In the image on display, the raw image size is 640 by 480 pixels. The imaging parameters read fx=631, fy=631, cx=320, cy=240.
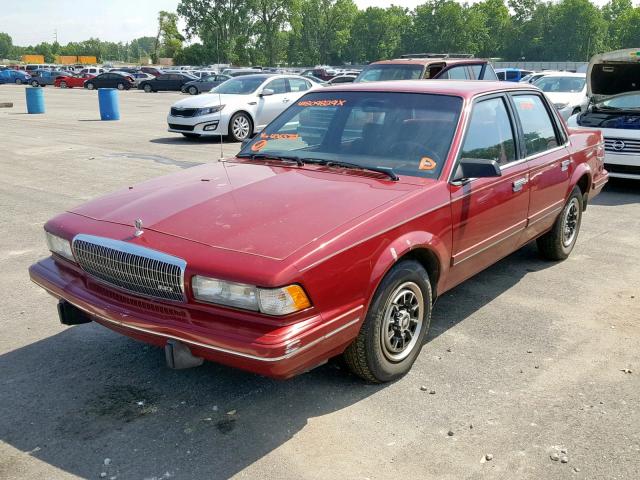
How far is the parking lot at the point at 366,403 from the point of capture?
2980 mm

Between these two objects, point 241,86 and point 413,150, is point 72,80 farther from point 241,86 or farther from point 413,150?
point 413,150

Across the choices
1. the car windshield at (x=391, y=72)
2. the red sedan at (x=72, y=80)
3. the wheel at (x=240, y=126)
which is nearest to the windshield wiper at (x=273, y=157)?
the car windshield at (x=391, y=72)

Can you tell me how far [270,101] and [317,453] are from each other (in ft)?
42.7

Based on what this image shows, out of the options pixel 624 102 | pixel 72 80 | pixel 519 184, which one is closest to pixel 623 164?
pixel 624 102

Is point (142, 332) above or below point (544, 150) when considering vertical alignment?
below

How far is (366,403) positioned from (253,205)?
128 centimetres

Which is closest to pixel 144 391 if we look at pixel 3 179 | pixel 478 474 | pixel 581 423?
pixel 478 474

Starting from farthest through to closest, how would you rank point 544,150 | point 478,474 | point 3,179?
point 3,179
point 544,150
point 478,474

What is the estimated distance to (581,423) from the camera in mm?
3312

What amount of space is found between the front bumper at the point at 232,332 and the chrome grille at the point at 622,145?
7.28m

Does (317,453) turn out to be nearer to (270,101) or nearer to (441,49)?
(270,101)

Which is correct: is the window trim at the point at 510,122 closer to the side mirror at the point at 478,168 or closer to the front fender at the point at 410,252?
the side mirror at the point at 478,168

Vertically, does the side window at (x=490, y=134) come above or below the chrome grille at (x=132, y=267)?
above

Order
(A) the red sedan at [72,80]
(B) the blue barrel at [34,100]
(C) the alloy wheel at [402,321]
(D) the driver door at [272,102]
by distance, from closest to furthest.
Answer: (C) the alloy wheel at [402,321] < (D) the driver door at [272,102] < (B) the blue barrel at [34,100] < (A) the red sedan at [72,80]
